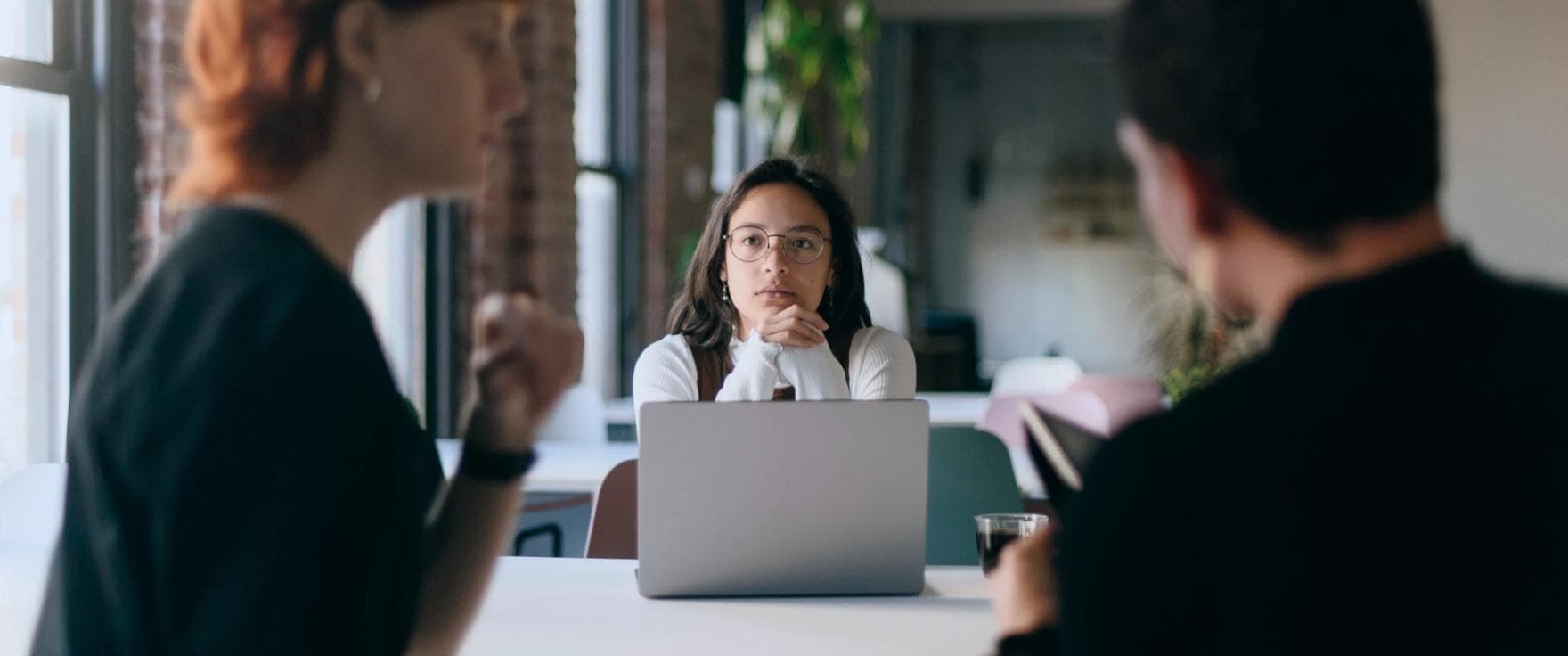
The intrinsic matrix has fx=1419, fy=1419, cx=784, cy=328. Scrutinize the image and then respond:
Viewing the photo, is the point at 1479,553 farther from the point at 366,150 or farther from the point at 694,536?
the point at 694,536

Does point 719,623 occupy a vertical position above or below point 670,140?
below

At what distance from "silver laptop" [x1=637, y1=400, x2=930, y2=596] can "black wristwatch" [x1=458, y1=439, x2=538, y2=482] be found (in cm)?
47

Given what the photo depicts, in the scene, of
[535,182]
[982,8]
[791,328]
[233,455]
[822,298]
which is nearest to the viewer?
[233,455]

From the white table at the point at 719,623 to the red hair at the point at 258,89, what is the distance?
0.73 meters

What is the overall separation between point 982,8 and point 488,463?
422 inches

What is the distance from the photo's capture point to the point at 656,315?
264 inches

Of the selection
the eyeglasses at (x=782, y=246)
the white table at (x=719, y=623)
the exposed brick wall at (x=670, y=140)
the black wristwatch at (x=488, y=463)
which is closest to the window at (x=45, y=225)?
the eyeglasses at (x=782, y=246)

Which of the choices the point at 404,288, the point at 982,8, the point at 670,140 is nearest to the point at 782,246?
the point at 404,288

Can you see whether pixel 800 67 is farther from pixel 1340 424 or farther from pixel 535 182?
pixel 1340 424

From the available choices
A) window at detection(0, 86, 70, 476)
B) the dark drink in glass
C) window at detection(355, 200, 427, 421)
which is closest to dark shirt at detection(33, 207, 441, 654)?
the dark drink in glass

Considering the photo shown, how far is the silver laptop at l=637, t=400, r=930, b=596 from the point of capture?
1613 millimetres

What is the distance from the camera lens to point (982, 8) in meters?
11.3

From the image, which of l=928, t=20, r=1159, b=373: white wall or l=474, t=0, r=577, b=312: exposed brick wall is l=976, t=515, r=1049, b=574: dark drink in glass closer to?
l=474, t=0, r=577, b=312: exposed brick wall

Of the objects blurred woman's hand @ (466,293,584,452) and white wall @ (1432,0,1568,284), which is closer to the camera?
blurred woman's hand @ (466,293,584,452)
